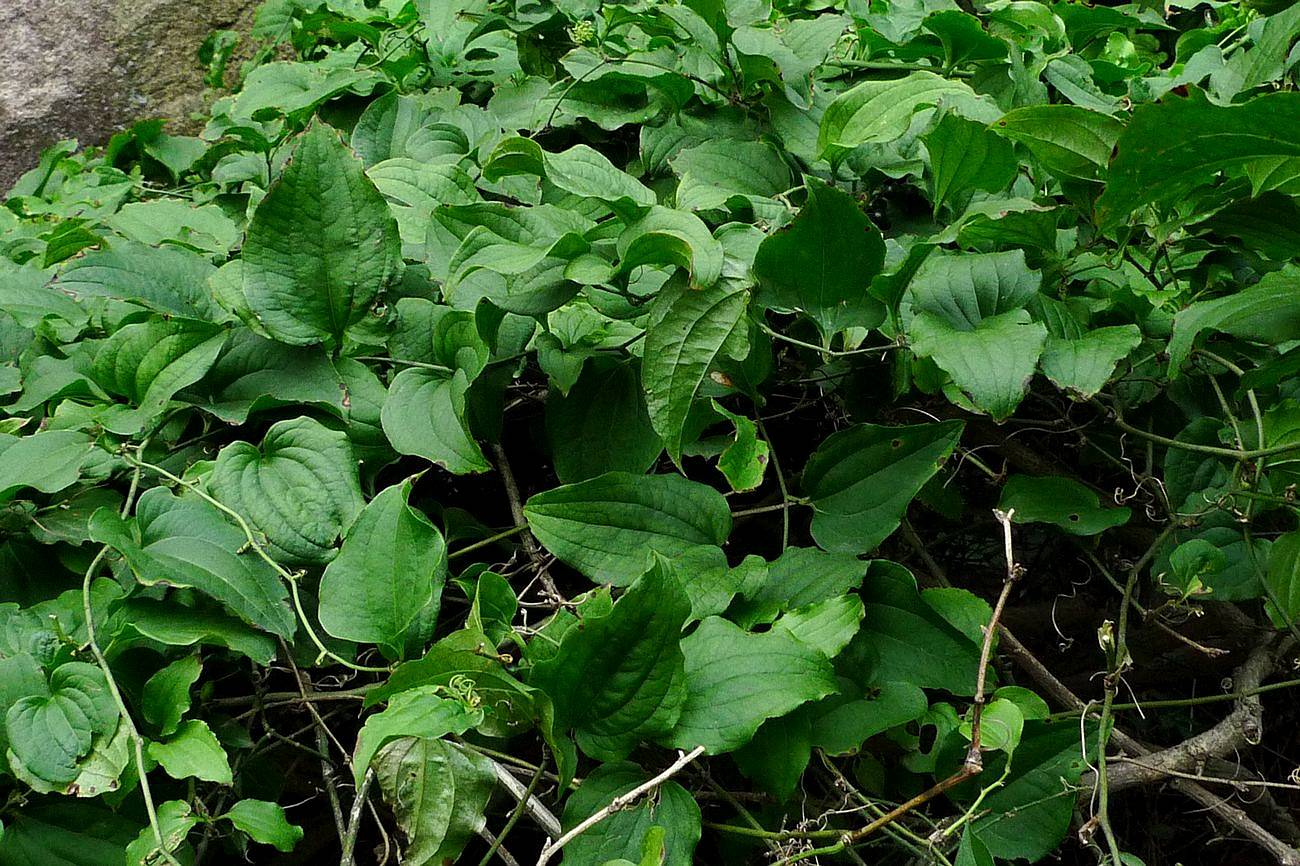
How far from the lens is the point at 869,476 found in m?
0.94

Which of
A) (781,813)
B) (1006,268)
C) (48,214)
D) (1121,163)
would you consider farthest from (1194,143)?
(48,214)

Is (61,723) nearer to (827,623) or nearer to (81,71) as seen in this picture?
(827,623)

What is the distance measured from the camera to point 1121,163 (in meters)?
0.77

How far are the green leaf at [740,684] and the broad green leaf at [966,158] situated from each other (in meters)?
0.53

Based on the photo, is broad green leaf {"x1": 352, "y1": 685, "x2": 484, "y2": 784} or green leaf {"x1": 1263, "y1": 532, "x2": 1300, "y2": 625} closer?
broad green leaf {"x1": 352, "y1": 685, "x2": 484, "y2": 784}

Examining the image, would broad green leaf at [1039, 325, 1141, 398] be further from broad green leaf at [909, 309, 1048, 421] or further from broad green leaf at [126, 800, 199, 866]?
broad green leaf at [126, 800, 199, 866]

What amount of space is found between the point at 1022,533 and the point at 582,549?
70 cm

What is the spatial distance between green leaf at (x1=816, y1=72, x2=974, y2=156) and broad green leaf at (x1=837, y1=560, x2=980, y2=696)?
47 cm

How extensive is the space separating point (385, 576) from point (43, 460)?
36cm

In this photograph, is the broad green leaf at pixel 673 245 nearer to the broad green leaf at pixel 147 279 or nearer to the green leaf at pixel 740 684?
the green leaf at pixel 740 684

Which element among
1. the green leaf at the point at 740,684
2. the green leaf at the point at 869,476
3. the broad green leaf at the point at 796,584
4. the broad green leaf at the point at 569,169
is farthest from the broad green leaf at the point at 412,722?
the broad green leaf at the point at 569,169

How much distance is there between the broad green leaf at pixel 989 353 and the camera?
2.70 ft

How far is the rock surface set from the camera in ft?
8.05

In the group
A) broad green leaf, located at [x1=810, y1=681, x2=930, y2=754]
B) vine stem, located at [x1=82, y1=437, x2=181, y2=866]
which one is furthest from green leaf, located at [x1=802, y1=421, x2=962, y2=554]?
vine stem, located at [x1=82, y1=437, x2=181, y2=866]
